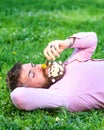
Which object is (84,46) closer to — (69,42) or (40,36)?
(69,42)

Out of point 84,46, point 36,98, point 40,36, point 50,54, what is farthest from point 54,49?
point 40,36

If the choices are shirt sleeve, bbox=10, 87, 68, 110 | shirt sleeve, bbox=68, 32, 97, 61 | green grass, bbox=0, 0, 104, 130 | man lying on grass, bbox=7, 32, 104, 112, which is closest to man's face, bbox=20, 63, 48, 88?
man lying on grass, bbox=7, 32, 104, 112

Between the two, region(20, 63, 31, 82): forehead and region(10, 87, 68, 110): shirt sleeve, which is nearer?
region(10, 87, 68, 110): shirt sleeve

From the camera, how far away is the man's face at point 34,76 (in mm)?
6664

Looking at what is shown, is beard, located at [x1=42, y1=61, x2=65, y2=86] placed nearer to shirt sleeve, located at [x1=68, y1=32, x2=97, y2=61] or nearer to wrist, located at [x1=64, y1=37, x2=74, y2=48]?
wrist, located at [x1=64, y1=37, x2=74, y2=48]

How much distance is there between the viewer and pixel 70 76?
6.70 meters

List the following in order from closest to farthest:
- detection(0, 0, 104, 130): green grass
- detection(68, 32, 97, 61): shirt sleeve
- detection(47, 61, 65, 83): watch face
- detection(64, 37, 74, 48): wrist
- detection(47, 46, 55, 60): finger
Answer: detection(0, 0, 104, 130): green grass
detection(47, 46, 55, 60): finger
detection(47, 61, 65, 83): watch face
detection(64, 37, 74, 48): wrist
detection(68, 32, 97, 61): shirt sleeve

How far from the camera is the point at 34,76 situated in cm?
667

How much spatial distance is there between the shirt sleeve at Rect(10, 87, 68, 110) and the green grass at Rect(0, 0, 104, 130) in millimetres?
100

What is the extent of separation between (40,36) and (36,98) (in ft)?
13.2

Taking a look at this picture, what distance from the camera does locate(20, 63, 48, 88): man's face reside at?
6664 millimetres

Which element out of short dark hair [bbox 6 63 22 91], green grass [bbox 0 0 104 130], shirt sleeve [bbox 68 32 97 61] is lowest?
green grass [bbox 0 0 104 130]

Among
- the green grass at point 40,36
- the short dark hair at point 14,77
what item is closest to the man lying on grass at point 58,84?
the short dark hair at point 14,77

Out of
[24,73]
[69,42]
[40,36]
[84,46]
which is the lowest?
[40,36]
